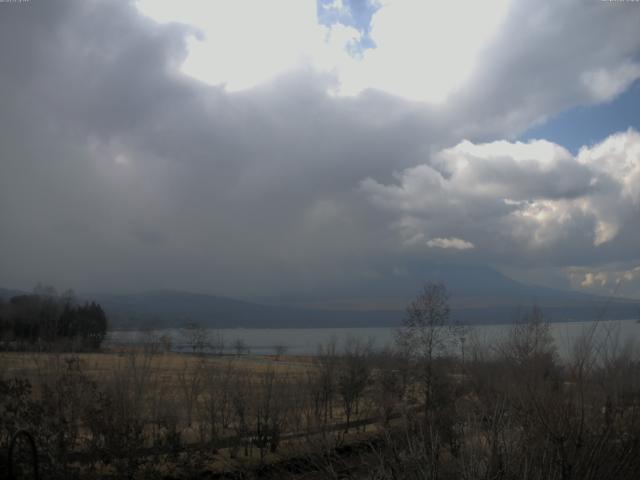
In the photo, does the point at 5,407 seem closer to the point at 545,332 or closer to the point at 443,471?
the point at 443,471

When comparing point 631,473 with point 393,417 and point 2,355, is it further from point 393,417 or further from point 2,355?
point 393,417

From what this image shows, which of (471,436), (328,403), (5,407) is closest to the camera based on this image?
(471,436)

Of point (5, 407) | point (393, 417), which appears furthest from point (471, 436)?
point (393, 417)

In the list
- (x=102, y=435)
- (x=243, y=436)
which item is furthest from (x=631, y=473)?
(x=243, y=436)

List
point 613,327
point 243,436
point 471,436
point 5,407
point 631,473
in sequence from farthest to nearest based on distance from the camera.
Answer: point 243,436, point 5,407, point 613,327, point 631,473, point 471,436

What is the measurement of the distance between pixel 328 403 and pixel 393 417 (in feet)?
18.0

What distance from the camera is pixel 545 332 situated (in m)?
32.8

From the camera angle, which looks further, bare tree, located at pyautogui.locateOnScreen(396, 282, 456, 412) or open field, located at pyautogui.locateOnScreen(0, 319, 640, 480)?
bare tree, located at pyautogui.locateOnScreen(396, 282, 456, 412)

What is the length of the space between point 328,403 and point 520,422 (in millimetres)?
26348

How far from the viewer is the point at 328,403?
36.0 m

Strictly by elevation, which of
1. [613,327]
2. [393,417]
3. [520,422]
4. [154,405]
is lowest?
[393,417]

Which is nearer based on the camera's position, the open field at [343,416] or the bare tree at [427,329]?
the open field at [343,416]

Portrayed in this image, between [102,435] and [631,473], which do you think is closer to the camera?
[631,473]

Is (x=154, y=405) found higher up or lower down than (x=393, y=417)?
higher up
